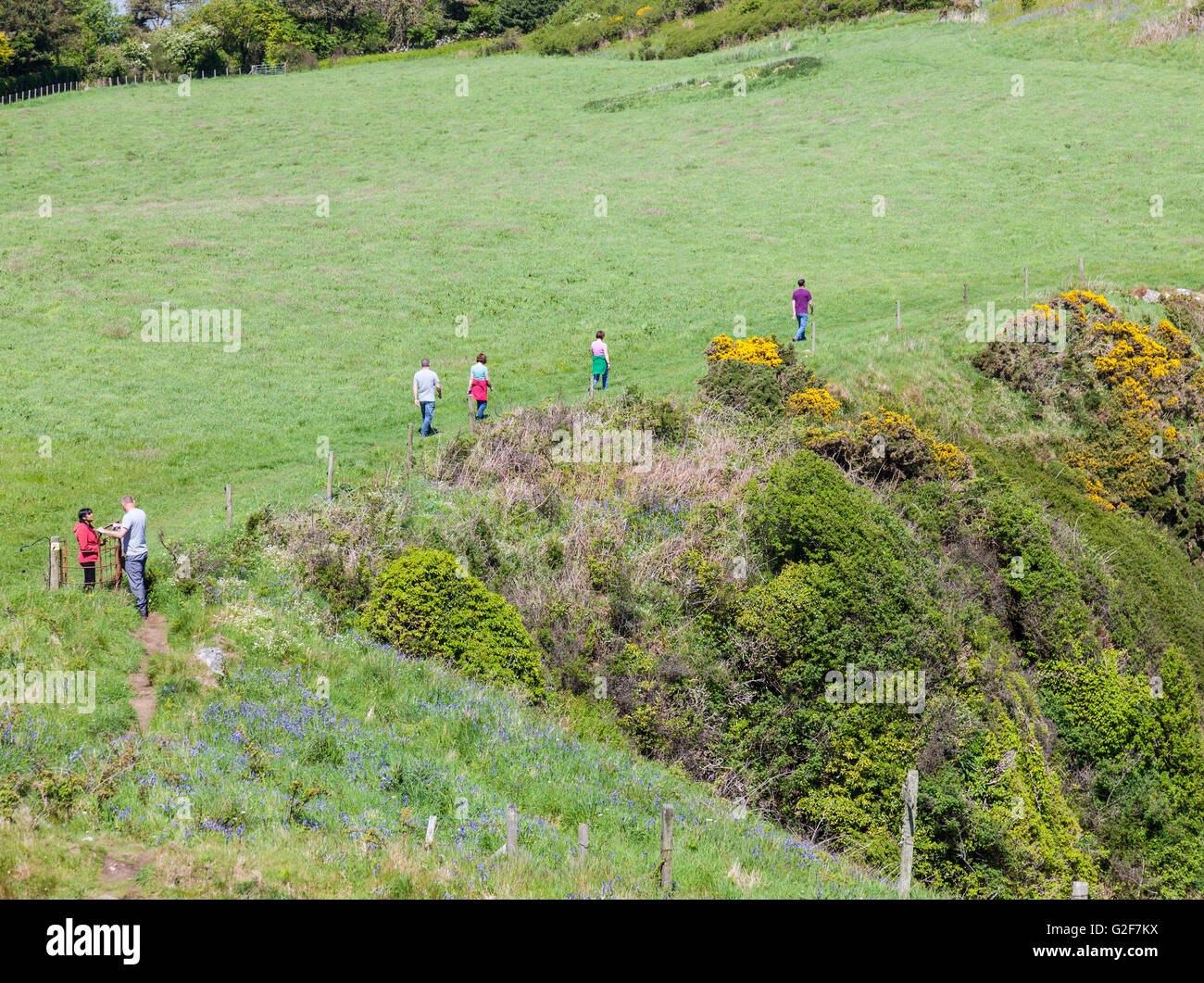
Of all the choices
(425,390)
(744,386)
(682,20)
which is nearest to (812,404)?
(744,386)

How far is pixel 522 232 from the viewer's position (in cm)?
4841

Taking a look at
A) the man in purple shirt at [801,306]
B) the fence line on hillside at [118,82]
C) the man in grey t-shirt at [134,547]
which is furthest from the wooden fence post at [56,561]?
the fence line on hillside at [118,82]

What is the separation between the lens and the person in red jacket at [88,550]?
1773 centimetres

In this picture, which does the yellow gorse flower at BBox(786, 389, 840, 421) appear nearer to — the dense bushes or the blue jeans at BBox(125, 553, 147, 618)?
the blue jeans at BBox(125, 553, 147, 618)

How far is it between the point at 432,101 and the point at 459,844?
2886 inches

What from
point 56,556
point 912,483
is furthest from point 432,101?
point 56,556

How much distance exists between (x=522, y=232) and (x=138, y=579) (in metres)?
33.8

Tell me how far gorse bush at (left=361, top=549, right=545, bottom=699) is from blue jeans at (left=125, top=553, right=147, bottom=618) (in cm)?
356

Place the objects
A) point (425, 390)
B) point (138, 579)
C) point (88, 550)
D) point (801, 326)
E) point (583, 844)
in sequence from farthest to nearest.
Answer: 1. point (801, 326)
2. point (425, 390)
3. point (88, 550)
4. point (138, 579)
5. point (583, 844)

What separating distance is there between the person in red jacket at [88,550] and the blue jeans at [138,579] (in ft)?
2.31

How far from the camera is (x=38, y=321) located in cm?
3472

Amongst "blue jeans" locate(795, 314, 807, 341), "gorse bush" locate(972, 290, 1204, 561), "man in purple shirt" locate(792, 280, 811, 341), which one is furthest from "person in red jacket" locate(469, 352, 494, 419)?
"gorse bush" locate(972, 290, 1204, 561)

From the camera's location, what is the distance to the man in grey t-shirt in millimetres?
17281

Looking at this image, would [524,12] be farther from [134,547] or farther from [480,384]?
[134,547]
